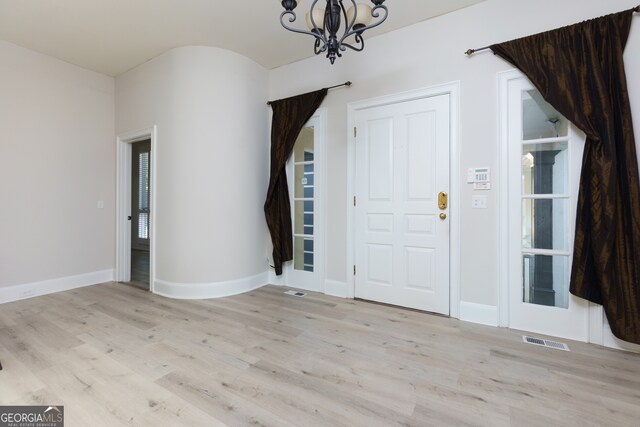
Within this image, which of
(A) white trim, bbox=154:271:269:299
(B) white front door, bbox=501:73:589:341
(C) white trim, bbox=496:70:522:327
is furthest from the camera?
(A) white trim, bbox=154:271:269:299

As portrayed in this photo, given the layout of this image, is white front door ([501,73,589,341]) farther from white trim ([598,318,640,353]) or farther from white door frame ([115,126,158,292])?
white door frame ([115,126,158,292])

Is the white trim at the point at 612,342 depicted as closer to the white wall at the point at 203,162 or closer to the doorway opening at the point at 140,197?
the white wall at the point at 203,162

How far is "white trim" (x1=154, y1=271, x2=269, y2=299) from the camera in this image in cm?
346

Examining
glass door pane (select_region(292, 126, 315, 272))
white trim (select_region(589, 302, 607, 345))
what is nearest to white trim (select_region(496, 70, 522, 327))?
white trim (select_region(589, 302, 607, 345))

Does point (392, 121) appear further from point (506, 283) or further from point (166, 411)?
→ point (166, 411)

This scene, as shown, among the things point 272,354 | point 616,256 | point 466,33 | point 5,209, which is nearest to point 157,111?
point 5,209

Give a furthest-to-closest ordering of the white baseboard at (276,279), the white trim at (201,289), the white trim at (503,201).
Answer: the white baseboard at (276,279) < the white trim at (201,289) < the white trim at (503,201)

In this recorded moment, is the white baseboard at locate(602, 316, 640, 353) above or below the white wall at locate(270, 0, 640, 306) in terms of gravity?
below

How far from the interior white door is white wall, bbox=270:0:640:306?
19 centimetres

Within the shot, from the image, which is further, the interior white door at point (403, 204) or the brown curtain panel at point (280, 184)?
the brown curtain panel at point (280, 184)

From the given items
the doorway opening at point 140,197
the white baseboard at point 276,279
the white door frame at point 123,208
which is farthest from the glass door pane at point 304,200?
the doorway opening at point 140,197

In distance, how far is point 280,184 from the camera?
384cm

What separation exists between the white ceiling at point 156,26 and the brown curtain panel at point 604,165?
1070 mm

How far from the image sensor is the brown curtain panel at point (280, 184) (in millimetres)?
3746
